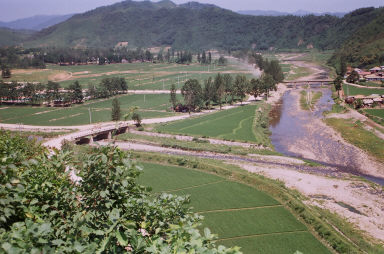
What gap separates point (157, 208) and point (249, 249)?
1490 centimetres

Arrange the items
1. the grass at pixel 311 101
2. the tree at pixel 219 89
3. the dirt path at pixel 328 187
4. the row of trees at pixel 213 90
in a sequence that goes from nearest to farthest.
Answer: the dirt path at pixel 328 187 < the row of trees at pixel 213 90 < the tree at pixel 219 89 < the grass at pixel 311 101

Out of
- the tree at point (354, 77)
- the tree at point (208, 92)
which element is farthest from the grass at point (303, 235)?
the tree at point (354, 77)

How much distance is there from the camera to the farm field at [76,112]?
63.0 m

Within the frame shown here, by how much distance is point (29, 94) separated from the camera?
79.7m

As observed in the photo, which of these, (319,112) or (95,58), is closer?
(319,112)

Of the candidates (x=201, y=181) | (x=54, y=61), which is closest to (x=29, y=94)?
(x=201, y=181)

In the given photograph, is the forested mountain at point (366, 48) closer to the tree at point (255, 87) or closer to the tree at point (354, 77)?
the tree at point (354, 77)

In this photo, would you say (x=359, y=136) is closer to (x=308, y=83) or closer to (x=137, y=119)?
(x=137, y=119)

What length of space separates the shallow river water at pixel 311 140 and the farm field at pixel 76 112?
83.0 ft

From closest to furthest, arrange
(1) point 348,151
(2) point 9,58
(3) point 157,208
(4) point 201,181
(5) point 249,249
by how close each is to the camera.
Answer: (3) point 157,208 → (5) point 249,249 → (4) point 201,181 → (1) point 348,151 → (2) point 9,58

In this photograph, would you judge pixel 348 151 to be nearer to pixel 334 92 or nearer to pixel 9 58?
pixel 334 92

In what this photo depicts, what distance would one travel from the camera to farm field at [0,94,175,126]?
6300cm

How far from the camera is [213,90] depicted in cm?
7444

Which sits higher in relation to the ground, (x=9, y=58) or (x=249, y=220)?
(x=9, y=58)
